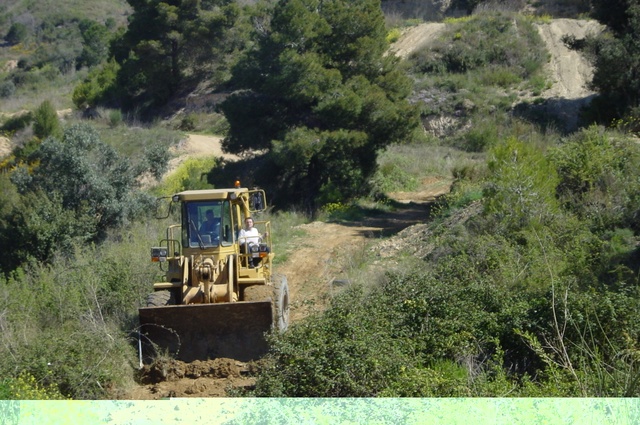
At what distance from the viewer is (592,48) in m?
31.5

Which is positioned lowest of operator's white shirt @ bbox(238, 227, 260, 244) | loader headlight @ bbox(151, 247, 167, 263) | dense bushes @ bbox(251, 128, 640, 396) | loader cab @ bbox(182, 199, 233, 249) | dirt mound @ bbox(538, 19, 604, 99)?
dense bushes @ bbox(251, 128, 640, 396)

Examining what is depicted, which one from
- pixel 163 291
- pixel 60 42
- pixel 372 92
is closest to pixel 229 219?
pixel 163 291

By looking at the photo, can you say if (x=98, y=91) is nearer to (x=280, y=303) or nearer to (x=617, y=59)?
(x=617, y=59)

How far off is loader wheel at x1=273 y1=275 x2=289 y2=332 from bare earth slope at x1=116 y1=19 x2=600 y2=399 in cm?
23

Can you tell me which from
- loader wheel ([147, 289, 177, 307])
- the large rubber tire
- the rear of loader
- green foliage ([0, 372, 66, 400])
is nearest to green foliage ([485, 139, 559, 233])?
the rear of loader

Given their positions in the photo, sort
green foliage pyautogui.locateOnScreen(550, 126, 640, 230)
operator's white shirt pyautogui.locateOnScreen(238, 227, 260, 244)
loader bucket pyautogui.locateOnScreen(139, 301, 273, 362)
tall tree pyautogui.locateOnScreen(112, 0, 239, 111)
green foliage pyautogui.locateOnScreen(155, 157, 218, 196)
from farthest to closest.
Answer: tall tree pyautogui.locateOnScreen(112, 0, 239, 111) < green foliage pyautogui.locateOnScreen(155, 157, 218, 196) < green foliage pyautogui.locateOnScreen(550, 126, 640, 230) < operator's white shirt pyautogui.locateOnScreen(238, 227, 260, 244) < loader bucket pyautogui.locateOnScreen(139, 301, 273, 362)

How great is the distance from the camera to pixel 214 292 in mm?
12555

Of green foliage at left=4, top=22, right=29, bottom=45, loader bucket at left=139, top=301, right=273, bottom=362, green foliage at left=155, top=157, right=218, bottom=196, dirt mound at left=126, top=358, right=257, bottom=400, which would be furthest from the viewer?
green foliage at left=4, top=22, right=29, bottom=45

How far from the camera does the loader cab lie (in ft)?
43.2

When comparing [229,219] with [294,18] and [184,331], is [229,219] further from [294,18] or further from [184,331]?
[294,18]

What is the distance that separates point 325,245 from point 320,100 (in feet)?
27.5

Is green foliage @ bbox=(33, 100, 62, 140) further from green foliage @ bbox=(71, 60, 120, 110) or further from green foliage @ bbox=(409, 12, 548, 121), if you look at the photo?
green foliage @ bbox=(409, 12, 548, 121)

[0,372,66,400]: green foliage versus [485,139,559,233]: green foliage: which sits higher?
[485,139,559,233]: green foliage

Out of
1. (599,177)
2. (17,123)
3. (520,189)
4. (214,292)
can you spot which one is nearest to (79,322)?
(214,292)
